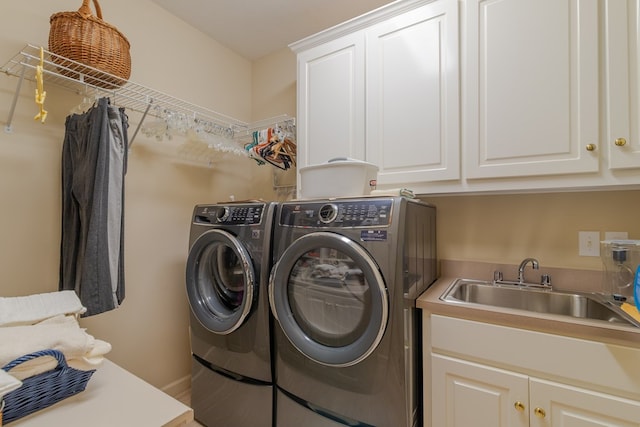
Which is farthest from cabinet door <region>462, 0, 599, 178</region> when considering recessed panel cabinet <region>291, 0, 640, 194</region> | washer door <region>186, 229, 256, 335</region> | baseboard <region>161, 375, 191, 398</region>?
baseboard <region>161, 375, 191, 398</region>

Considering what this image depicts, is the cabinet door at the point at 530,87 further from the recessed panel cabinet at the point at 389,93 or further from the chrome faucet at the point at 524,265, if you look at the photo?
the chrome faucet at the point at 524,265

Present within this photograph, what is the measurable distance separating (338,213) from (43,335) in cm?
101

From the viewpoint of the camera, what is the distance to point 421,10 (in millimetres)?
1534

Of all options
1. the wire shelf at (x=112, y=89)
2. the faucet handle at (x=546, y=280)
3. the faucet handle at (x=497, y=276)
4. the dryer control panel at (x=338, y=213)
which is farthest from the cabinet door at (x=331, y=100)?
the faucet handle at (x=546, y=280)

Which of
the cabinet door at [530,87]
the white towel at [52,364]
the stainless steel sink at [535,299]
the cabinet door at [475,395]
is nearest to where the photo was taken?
the white towel at [52,364]

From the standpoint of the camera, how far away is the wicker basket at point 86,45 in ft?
4.33

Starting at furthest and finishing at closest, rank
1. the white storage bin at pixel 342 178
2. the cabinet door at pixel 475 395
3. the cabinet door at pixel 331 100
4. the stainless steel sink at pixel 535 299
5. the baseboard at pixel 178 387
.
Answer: the baseboard at pixel 178 387 < the cabinet door at pixel 331 100 < the white storage bin at pixel 342 178 < the stainless steel sink at pixel 535 299 < the cabinet door at pixel 475 395

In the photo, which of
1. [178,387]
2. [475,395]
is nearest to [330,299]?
[475,395]

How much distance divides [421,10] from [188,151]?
5.69ft

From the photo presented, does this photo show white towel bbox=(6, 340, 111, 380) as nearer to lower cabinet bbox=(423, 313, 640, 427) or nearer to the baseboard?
lower cabinet bbox=(423, 313, 640, 427)

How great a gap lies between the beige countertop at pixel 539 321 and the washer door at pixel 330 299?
0.83 ft

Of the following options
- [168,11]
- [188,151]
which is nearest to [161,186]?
[188,151]

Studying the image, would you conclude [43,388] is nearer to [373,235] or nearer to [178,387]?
[373,235]

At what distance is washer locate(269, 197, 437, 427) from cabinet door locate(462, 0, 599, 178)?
1.48ft
